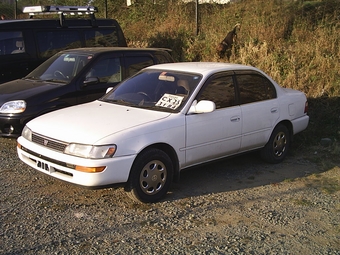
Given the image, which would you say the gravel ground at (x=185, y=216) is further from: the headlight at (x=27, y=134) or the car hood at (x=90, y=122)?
the car hood at (x=90, y=122)

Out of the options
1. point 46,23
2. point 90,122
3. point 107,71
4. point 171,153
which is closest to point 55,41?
point 46,23

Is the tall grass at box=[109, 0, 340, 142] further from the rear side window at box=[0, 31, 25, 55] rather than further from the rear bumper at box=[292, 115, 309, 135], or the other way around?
the rear side window at box=[0, 31, 25, 55]

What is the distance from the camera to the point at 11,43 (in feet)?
28.9

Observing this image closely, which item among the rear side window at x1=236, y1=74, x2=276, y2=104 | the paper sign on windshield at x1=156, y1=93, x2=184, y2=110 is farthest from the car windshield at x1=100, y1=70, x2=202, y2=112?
the rear side window at x1=236, y1=74, x2=276, y2=104

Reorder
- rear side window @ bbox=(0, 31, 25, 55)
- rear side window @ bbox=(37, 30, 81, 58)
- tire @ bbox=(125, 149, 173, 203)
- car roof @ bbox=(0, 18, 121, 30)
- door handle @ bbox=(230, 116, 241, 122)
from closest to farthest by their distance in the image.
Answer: tire @ bbox=(125, 149, 173, 203) < door handle @ bbox=(230, 116, 241, 122) < rear side window @ bbox=(0, 31, 25, 55) < car roof @ bbox=(0, 18, 121, 30) < rear side window @ bbox=(37, 30, 81, 58)

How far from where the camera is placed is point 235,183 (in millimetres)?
5910

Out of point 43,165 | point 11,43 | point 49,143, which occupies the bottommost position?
point 43,165

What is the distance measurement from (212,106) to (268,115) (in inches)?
60.2

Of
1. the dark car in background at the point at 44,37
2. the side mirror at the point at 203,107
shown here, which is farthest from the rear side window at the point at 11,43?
the side mirror at the point at 203,107

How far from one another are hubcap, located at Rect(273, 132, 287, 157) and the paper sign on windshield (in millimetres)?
1979

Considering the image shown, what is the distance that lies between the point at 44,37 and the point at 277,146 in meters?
5.40

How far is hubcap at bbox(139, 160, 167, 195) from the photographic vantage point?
195 inches

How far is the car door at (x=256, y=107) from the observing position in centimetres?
610

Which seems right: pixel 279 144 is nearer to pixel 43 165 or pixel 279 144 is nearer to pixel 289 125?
pixel 289 125
